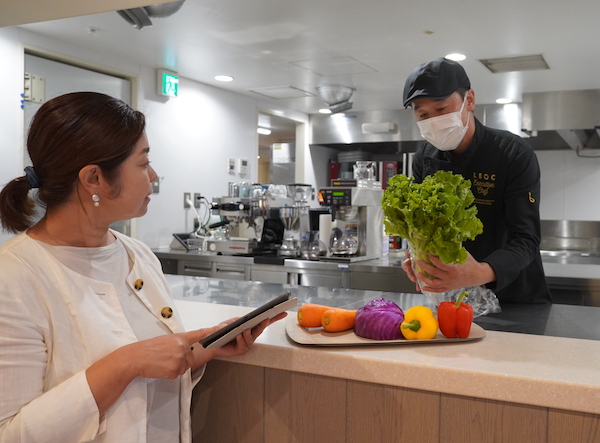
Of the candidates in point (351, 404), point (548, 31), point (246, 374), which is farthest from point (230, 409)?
point (548, 31)

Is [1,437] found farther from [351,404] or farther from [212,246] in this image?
[212,246]

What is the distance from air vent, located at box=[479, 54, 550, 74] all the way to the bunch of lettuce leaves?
333 cm

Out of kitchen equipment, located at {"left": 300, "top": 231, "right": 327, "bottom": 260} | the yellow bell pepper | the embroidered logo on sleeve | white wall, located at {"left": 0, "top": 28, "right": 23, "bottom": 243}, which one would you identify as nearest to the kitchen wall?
white wall, located at {"left": 0, "top": 28, "right": 23, "bottom": 243}

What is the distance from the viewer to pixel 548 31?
3.57 meters

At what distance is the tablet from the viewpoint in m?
1.11

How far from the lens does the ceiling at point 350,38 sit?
3.25 metres

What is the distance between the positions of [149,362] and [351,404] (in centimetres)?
46

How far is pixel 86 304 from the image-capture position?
3.52 feet

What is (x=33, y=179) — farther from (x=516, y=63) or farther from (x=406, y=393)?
(x=516, y=63)

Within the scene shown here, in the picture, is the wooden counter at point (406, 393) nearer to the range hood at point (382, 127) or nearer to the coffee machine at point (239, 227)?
the coffee machine at point (239, 227)

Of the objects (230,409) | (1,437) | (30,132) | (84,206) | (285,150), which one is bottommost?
(230,409)

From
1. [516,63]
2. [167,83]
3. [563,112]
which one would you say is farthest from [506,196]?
[563,112]

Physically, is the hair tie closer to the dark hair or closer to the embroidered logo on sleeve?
the dark hair

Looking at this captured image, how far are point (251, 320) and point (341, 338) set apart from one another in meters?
0.26
